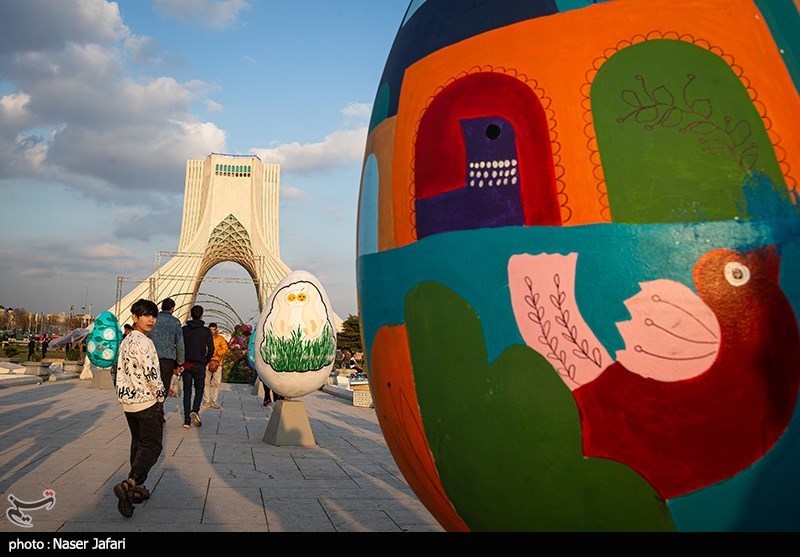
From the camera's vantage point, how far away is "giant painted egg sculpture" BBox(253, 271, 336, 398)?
811 centimetres

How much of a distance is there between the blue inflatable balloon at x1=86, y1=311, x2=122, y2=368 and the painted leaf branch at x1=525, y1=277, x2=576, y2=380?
1492cm

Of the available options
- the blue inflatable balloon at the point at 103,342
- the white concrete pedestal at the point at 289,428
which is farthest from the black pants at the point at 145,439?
the blue inflatable balloon at the point at 103,342

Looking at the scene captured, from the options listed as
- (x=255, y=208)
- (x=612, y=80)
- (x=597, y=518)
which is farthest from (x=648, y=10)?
(x=255, y=208)

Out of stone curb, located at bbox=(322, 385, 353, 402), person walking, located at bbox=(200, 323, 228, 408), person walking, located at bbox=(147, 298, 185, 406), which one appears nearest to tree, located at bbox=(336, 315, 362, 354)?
stone curb, located at bbox=(322, 385, 353, 402)

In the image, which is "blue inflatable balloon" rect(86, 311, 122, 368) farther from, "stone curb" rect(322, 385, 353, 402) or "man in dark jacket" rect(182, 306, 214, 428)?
"man in dark jacket" rect(182, 306, 214, 428)

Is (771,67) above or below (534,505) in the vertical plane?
above

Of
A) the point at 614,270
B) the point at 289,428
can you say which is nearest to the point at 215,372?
the point at 289,428

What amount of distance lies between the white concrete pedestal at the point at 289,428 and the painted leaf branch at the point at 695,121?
6.76 metres

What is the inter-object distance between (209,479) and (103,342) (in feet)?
35.8

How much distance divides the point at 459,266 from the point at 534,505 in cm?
74

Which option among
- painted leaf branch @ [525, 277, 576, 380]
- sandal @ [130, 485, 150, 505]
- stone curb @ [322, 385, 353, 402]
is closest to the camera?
painted leaf branch @ [525, 277, 576, 380]

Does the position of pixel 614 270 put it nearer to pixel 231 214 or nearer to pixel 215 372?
pixel 215 372
